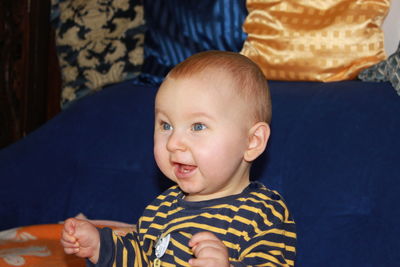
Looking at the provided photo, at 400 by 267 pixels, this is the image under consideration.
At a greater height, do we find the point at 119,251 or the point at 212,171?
the point at 212,171

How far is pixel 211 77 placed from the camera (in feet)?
3.71

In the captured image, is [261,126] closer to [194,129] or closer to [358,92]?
[194,129]

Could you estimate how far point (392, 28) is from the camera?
5.39 ft

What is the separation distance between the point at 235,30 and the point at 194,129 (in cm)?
68

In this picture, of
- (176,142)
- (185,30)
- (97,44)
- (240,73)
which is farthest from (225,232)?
(97,44)

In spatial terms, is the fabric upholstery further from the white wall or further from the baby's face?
the baby's face

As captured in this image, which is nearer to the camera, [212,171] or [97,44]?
[212,171]

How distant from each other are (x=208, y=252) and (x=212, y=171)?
0.72 feet

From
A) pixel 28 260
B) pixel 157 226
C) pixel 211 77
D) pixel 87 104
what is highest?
pixel 211 77

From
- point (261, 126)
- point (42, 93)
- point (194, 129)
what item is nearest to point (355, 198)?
point (261, 126)

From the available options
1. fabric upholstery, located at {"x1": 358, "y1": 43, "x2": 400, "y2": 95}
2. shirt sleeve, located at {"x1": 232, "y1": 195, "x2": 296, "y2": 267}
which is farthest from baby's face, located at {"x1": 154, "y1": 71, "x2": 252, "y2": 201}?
fabric upholstery, located at {"x1": 358, "y1": 43, "x2": 400, "y2": 95}

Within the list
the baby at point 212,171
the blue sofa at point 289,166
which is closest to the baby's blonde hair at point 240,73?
the baby at point 212,171

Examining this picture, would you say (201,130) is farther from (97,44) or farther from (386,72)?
(97,44)

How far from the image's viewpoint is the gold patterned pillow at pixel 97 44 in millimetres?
2039
